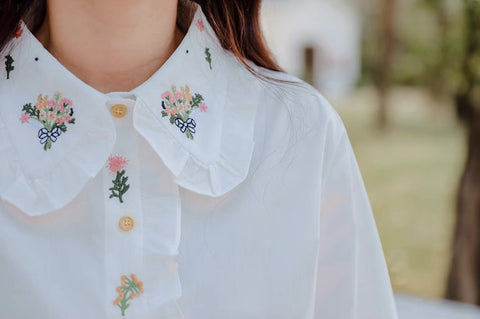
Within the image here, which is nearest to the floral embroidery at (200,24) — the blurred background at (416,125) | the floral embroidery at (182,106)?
the floral embroidery at (182,106)

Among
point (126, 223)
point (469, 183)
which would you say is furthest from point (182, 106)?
point (469, 183)

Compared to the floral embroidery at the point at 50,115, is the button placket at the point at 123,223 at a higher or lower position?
→ lower

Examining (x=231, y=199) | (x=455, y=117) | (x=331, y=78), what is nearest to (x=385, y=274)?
(x=231, y=199)

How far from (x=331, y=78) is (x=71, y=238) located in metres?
3.16

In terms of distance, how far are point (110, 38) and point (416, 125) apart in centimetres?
287

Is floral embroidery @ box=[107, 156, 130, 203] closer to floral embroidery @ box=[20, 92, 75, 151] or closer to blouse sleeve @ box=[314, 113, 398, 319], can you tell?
floral embroidery @ box=[20, 92, 75, 151]

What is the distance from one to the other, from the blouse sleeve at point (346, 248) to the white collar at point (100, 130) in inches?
5.2

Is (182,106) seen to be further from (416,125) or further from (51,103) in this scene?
(416,125)

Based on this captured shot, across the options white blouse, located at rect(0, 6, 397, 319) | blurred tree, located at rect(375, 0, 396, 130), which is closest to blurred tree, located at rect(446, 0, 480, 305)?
blurred tree, located at rect(375, 0, 396, 130)

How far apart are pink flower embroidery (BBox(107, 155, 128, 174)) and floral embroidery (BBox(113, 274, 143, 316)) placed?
0.45ft

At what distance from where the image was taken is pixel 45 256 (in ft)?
2.80

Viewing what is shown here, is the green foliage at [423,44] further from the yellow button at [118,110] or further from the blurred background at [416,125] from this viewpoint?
the yellow button at [118,110]

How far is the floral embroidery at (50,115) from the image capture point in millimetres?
894

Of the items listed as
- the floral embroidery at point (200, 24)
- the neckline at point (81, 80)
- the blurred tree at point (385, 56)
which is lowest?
the blurred tree at point (385, 56)
